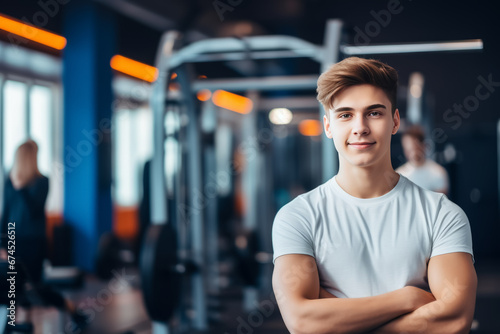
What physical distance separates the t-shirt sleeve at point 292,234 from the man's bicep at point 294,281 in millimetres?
14

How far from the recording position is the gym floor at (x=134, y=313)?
150 inches

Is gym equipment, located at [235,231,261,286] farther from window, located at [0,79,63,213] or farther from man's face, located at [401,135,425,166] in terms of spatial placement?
window, located at [0,79,63,213]

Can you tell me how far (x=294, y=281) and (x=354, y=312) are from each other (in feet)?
0.44

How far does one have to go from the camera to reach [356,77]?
3.79 feet

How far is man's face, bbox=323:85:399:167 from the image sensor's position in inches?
44.4

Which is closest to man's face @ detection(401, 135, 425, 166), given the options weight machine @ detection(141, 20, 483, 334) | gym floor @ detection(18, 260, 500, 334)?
weight machine @ detection(141, 20, 483, 334)

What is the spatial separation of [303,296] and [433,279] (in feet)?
0.88

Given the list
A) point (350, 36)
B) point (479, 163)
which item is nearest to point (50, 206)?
point (350, 36)

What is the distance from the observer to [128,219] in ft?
27.8

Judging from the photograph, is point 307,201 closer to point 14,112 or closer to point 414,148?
point 414,148

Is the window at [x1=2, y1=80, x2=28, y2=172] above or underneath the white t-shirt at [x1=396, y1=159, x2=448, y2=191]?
above

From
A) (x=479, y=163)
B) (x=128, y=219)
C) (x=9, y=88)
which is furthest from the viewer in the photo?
(x=128, y=219)

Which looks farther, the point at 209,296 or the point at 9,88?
the point at 9,88

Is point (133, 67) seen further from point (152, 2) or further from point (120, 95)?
point (152, 2)
